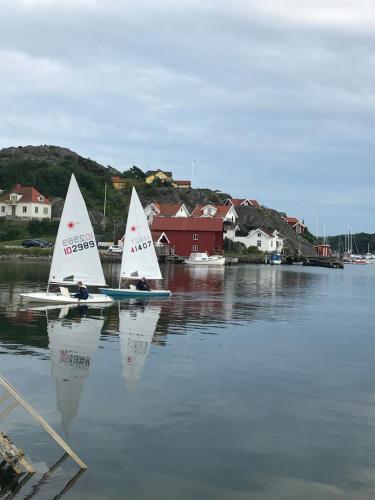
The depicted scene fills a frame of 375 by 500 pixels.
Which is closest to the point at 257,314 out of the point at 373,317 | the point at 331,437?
the point at 373,317

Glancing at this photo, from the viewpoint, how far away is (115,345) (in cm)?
2705

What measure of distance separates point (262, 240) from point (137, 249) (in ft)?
340

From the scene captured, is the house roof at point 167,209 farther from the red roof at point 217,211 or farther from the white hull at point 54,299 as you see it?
the white hull at point 54,299

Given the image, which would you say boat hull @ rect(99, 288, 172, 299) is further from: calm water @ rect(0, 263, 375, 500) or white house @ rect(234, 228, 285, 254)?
white house @ rect(234, 228, 285, 254)

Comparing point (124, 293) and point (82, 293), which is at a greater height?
point (82, 293)

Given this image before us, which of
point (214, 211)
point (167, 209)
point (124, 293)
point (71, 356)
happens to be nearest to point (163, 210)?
point (167, 209)

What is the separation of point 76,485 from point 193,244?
111384mm

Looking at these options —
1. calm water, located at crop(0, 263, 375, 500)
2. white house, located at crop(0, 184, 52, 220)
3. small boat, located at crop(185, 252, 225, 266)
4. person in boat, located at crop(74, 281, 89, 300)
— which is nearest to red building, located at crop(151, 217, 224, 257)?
small boat, located at crop(185, 252, 225, 266)

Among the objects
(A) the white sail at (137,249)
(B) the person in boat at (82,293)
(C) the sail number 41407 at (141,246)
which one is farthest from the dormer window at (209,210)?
(B) the person in boat at (82,293)

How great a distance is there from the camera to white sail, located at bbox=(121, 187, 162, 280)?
45875 mm

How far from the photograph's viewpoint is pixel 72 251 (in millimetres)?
40375

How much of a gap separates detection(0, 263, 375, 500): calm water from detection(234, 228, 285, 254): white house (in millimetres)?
111009

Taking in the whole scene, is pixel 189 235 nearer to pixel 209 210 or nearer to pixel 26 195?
pixel 209 210

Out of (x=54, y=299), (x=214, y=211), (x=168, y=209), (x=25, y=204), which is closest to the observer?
(x=54, y=299)
